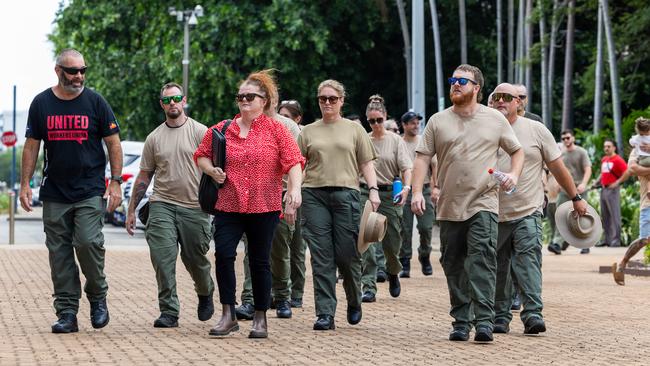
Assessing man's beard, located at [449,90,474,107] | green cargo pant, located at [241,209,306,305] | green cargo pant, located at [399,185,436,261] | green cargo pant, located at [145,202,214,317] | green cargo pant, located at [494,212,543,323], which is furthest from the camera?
green cargo pant, located at [399,185,436,261]

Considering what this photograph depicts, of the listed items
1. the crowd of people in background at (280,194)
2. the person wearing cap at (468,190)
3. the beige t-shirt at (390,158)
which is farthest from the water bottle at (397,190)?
the person wearing cap at (468,190)

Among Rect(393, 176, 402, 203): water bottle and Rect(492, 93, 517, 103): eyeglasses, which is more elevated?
Rect(492, 93, 517, 103): eyeglasses

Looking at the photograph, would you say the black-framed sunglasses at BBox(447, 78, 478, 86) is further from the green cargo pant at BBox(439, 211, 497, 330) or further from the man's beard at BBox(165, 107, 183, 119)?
the man's beard at BBox(165, 107, 183, 119)

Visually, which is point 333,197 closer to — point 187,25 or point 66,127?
point 66,127

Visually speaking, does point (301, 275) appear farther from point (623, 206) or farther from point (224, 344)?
point (623, 206)

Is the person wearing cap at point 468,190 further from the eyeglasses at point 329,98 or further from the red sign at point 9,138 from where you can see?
the red sign at point 9,138

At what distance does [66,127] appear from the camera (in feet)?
33.5

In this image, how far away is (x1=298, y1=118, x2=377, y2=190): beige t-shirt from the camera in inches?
430

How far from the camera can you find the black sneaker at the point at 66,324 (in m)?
10.1

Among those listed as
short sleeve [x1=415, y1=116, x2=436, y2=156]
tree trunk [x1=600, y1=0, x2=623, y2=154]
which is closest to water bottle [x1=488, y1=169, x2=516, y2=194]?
short sleeve [x1=415, y1=116, x2=436, y2=156]

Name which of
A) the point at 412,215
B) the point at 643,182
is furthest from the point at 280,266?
the point at 643,182

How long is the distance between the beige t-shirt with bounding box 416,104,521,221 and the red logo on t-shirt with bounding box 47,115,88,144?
2.31 meters

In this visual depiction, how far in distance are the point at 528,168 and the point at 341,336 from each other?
184cm

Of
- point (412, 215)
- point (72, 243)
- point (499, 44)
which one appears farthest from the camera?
point (499, 44)
